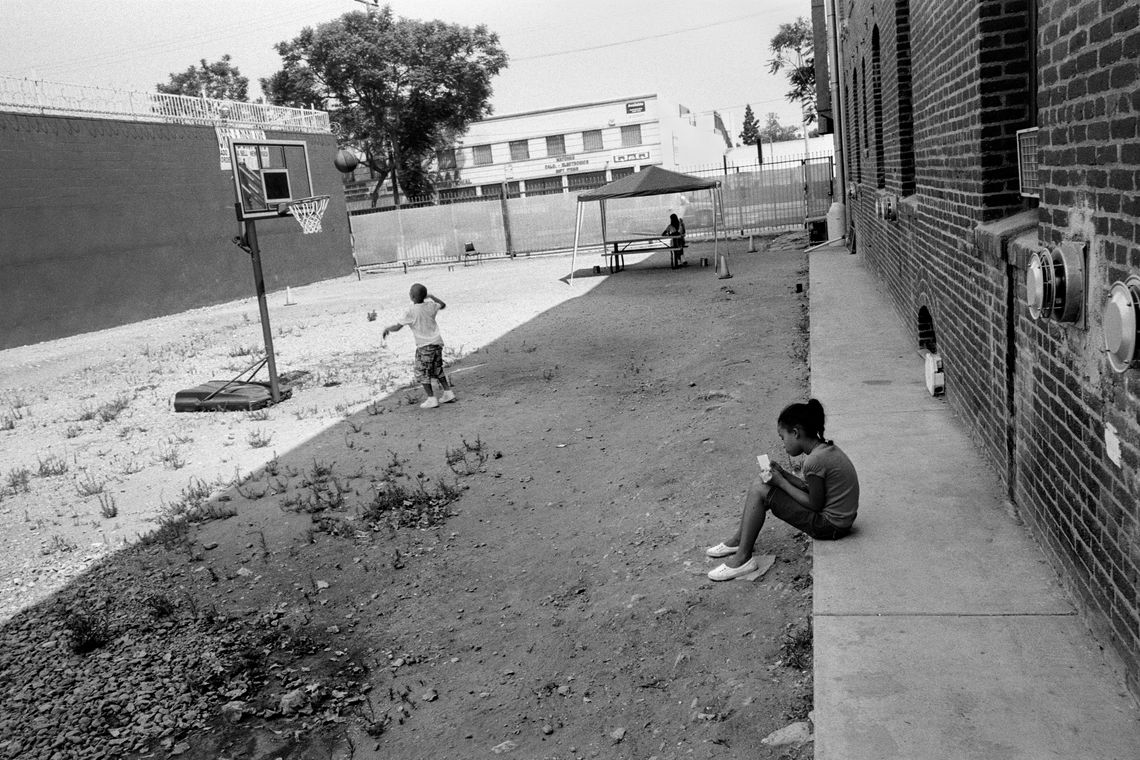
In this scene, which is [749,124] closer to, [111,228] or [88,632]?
[111,228]

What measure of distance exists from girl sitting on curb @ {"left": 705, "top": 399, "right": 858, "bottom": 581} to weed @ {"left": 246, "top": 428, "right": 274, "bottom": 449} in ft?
19.4

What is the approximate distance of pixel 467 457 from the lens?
Answer: 806 cm

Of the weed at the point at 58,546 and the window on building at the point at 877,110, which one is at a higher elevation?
the window on building at the point at 877,110

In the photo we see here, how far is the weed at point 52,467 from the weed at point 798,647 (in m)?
7.50

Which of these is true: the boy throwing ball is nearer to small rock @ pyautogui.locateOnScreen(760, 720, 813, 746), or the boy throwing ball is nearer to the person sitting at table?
small rock @ pyautogui.locateOnScreen(760, 720, 813, 746)

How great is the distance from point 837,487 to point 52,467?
7794 mm

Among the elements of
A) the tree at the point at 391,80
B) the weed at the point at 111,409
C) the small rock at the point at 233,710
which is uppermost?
the tree at the point at 391,80

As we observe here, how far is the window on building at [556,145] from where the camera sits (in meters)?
59.3

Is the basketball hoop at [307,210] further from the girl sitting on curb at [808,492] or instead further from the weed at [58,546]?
the girl sitting on curb at [808,492]

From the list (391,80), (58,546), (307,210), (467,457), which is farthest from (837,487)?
(391,80)

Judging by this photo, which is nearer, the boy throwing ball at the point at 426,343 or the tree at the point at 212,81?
the boy throwing ball at the point at 426,343

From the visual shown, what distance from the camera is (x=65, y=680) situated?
189 inches

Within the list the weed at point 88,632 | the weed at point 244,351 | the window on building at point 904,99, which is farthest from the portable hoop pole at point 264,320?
the window on building at point 904,99

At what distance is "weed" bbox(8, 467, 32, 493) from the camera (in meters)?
8.34
